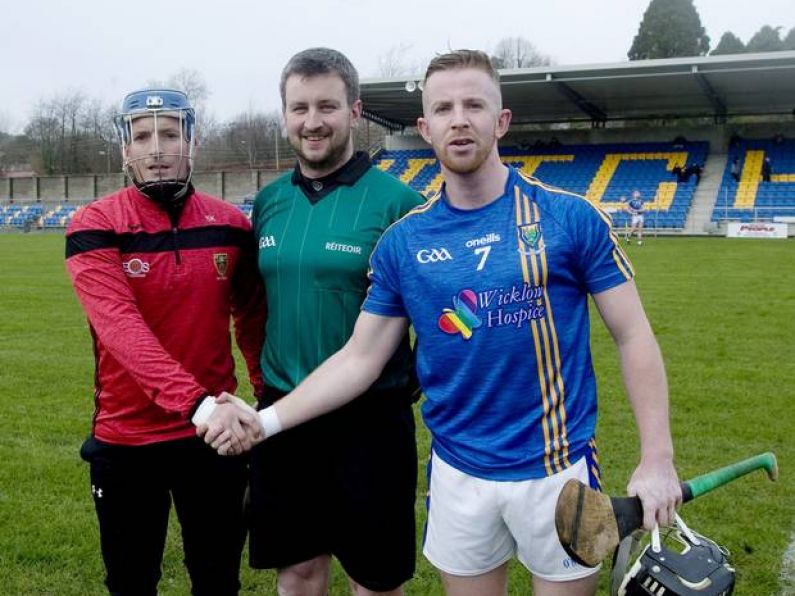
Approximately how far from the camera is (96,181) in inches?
2109

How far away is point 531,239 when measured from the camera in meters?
2.36

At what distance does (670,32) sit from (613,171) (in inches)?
1216

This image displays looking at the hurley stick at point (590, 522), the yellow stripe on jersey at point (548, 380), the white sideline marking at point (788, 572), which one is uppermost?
the yellow stripe on jersey at point (548, 380)

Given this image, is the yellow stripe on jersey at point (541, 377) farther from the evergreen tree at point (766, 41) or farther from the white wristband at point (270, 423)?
the evergreen tree at point (766, 41)

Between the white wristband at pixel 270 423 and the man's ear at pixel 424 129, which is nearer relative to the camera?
the man's ear at pixel 424 129

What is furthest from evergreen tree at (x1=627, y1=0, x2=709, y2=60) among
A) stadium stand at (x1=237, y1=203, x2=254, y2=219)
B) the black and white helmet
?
the black and white helmet

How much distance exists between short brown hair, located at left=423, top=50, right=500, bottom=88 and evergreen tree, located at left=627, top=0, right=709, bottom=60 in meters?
63.1

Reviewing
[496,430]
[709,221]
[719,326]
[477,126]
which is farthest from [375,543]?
[709,221]

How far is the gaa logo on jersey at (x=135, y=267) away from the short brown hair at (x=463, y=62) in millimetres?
1194

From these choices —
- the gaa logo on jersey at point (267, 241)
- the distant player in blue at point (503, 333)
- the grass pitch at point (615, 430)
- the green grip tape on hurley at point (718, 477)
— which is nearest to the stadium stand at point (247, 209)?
the gaa logo on jersey at point (267, 241)

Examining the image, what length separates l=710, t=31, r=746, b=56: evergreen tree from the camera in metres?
62.1

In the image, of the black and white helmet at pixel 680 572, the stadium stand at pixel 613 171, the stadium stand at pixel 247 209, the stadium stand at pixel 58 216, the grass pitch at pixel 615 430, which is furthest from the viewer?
the stadium stand at pixel 58 216

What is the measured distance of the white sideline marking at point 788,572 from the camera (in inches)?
145

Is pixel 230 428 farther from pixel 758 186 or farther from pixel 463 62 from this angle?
pixel 758 186
